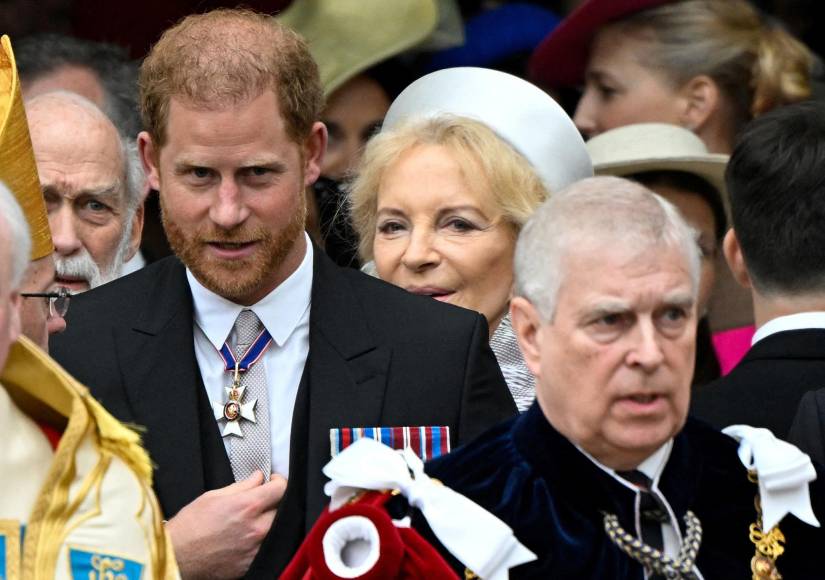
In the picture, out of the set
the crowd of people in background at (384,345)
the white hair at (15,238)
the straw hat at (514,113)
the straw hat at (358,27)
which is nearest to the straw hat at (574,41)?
the straw hat at (358,27)

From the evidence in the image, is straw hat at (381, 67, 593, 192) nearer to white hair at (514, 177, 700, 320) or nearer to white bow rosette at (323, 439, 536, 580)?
white hair at (514, 177, 700, 320)

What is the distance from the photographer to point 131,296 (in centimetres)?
486

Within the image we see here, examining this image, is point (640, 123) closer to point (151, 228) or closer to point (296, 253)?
point (151, 228)

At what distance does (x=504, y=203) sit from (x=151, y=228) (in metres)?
1.99

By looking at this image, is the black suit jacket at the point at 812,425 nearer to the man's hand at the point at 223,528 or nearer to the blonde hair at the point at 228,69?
the man's hand at the point at 223,528

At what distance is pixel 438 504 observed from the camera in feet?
13.6

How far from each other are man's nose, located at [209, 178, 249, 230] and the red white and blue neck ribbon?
0.28 m

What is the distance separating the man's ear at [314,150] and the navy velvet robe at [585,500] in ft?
3.10

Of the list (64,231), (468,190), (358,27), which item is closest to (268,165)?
(468,190)

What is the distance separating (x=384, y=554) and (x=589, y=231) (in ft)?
2.51

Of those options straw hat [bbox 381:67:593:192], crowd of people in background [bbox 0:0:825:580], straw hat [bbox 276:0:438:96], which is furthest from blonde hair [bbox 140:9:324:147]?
straw hat [bbox 276:0:438:96]

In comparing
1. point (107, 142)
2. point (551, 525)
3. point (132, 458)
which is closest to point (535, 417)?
point (551, 525)

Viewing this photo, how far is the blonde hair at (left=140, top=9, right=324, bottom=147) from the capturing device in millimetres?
4695

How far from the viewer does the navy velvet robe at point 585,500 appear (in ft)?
13.7
